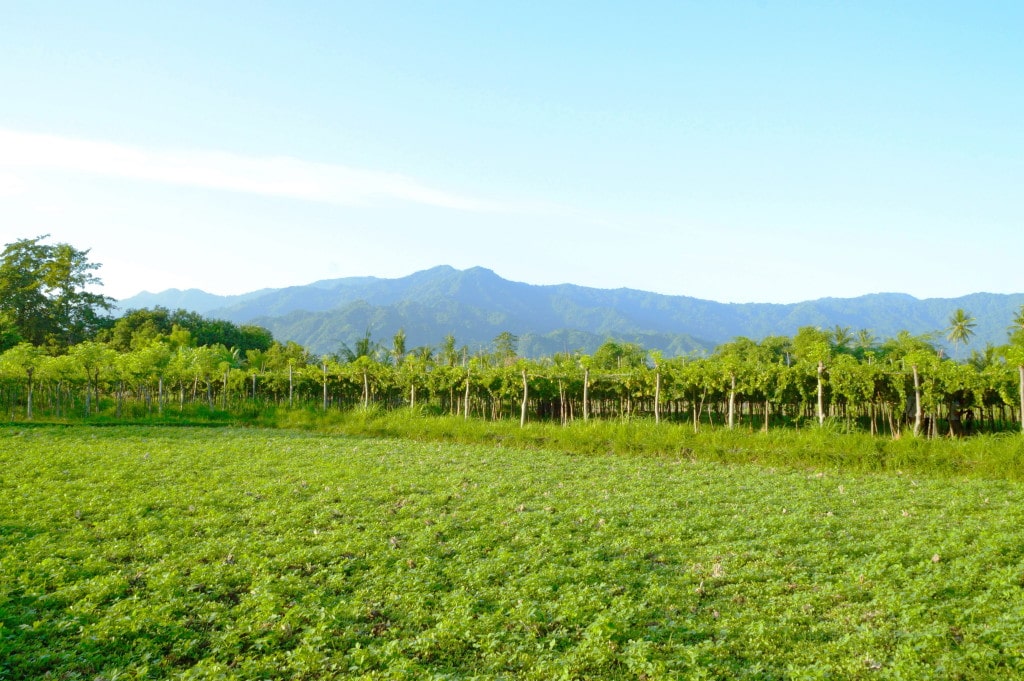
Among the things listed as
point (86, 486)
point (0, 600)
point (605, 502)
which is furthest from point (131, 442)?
Answer: point (605, 502)

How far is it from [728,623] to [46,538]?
934 centimetres

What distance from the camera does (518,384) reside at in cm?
3112

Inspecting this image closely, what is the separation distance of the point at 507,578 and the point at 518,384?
23.1 m

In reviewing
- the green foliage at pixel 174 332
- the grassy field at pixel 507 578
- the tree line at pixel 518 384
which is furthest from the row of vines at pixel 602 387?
the green foliage at pixel 174 332

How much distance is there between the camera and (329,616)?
6941mm

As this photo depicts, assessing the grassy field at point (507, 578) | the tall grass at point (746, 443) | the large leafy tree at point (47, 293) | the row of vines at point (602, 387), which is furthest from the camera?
the large leafy tree at point (47, 293)

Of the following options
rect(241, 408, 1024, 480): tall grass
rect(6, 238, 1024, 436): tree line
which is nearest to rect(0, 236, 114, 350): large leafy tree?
rect(6, 238, 1024, 436): tree line

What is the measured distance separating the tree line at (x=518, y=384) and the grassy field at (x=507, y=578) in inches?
386

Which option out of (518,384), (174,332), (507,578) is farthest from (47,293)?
(507,578)

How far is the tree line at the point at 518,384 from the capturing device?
2317cm

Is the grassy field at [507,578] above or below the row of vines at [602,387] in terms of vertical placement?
below

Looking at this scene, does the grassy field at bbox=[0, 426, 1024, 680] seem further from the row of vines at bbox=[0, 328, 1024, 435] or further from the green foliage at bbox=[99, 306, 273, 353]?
the green foliage at bbox=[99, 306, 273, 353]

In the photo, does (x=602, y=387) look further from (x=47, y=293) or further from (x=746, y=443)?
(x=47, y=293)

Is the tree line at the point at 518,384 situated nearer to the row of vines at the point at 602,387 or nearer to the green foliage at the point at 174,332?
the row of vines at the point at 602,387
